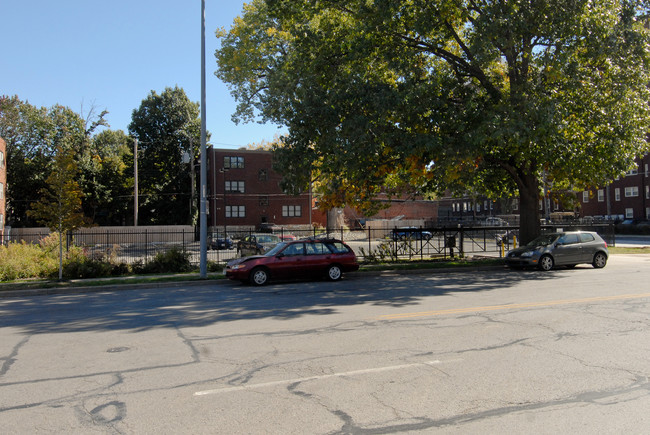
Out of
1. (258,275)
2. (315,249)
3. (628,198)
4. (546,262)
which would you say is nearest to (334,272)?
(315,249)

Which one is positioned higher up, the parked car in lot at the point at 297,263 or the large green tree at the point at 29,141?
the large green tree at the point at 29,141

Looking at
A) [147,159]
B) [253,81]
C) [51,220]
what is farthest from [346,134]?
[147,159]

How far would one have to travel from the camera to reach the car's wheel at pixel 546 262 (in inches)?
704

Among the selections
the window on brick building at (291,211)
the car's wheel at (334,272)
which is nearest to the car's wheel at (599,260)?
the car's wheel at (334,272)

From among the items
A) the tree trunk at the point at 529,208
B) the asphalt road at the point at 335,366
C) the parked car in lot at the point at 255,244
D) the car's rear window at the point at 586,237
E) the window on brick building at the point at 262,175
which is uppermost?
the window on brick building at the point at 262,175

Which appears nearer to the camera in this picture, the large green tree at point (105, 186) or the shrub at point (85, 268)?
the shrub at point (85, 268)

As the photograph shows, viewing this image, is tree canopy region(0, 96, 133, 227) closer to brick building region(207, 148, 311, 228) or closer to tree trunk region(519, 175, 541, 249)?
brick building region(207, 148, 311, 228)

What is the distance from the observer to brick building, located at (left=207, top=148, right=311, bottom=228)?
54.1 m

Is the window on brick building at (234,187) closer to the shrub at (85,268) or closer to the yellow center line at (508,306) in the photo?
the shrub at (85,268)

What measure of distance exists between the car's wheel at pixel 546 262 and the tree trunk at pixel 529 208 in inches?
124

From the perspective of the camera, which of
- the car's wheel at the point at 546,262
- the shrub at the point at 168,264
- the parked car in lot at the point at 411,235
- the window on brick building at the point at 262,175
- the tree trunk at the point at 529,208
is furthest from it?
the window on brick building at the point at 262,175

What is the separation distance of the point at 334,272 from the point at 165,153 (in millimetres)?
45112

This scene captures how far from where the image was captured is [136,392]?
511 centimetres

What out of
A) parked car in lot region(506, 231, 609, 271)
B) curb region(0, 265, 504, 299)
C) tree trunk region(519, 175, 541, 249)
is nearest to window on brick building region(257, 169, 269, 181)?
tree trunk region(519, 175, 541, 249)
